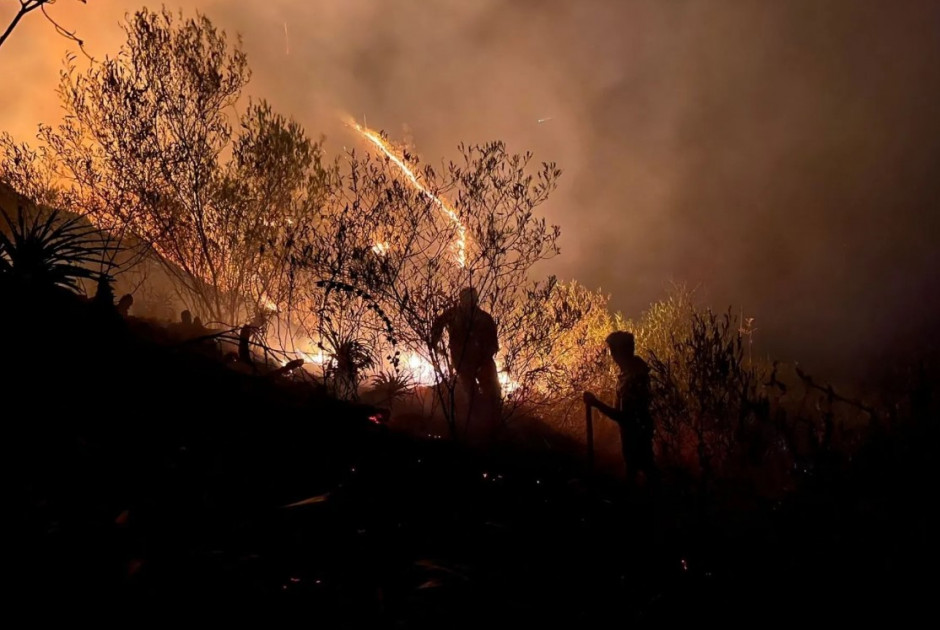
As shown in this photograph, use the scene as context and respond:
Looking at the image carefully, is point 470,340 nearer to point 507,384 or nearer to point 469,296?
point 469,296

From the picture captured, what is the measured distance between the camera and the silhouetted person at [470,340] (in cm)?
981

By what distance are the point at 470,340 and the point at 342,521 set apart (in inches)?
299

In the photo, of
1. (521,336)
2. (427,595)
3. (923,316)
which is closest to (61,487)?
(427,595)

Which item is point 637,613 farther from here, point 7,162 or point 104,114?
point 7,162

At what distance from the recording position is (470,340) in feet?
33.1

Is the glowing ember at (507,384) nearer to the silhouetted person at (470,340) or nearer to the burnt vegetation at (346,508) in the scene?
the silhouetted person at (470,340)

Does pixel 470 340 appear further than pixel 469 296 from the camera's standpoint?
Yes

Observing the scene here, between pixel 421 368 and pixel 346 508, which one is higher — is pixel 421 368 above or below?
above

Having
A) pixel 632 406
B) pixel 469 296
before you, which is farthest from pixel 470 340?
pixel 632 406

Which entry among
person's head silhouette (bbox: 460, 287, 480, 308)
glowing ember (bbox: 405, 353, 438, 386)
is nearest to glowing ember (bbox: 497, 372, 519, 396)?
glowing ember (bbox: 405, 353, 438, 386)

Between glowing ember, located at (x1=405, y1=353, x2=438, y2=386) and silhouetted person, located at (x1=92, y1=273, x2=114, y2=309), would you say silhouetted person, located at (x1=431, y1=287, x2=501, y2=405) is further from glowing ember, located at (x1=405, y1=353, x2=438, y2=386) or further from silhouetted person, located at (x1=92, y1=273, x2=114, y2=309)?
silhouetted person, located at (x1=92, y1=273, x2=114, y2=309)

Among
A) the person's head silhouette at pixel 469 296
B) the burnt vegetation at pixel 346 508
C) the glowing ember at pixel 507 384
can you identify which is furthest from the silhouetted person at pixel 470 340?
the burnt vegetation at pixel 346 508

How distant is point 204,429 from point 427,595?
1.55 metres

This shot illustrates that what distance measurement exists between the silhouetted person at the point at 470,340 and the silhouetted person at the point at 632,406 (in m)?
2.14
